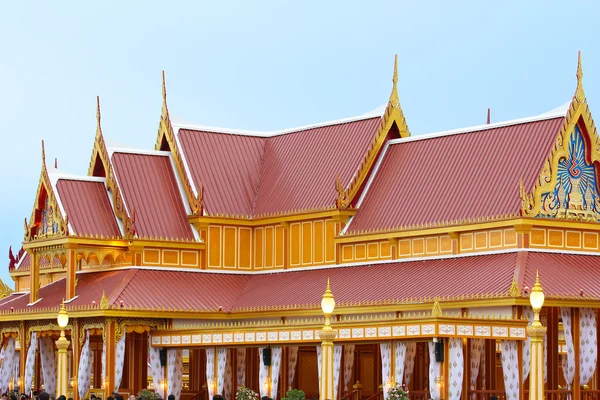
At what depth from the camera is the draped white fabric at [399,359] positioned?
51.1 metres

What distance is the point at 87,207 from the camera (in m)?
63.8

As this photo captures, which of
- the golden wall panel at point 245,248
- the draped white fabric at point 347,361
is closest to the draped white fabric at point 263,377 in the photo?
the draped white fabric at point 347,361

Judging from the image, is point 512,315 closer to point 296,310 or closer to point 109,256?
point 296,310

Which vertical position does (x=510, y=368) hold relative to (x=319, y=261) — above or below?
below

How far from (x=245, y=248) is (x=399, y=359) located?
1611 cm

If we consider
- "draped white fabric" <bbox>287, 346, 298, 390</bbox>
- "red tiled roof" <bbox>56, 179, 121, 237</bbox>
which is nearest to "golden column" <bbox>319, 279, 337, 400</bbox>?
"draped white fabric" <bbox>287, 346, 298, 390</bbox>

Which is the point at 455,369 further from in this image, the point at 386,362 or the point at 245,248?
the point at 245,248

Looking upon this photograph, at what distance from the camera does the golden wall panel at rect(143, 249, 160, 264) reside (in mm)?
63188

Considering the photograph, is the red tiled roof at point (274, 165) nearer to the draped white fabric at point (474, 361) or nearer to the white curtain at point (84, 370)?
the white curtain at point (84, 370)

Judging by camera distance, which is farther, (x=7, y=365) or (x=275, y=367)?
(x=7, y=365)

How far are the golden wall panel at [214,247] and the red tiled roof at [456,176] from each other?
6.08 meters

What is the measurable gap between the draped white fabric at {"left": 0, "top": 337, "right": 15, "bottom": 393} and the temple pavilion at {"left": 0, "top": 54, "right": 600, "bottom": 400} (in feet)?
0.27

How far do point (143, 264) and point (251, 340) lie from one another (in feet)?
25.4

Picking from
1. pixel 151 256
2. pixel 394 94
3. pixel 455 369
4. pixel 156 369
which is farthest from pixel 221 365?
pixel 394 94
